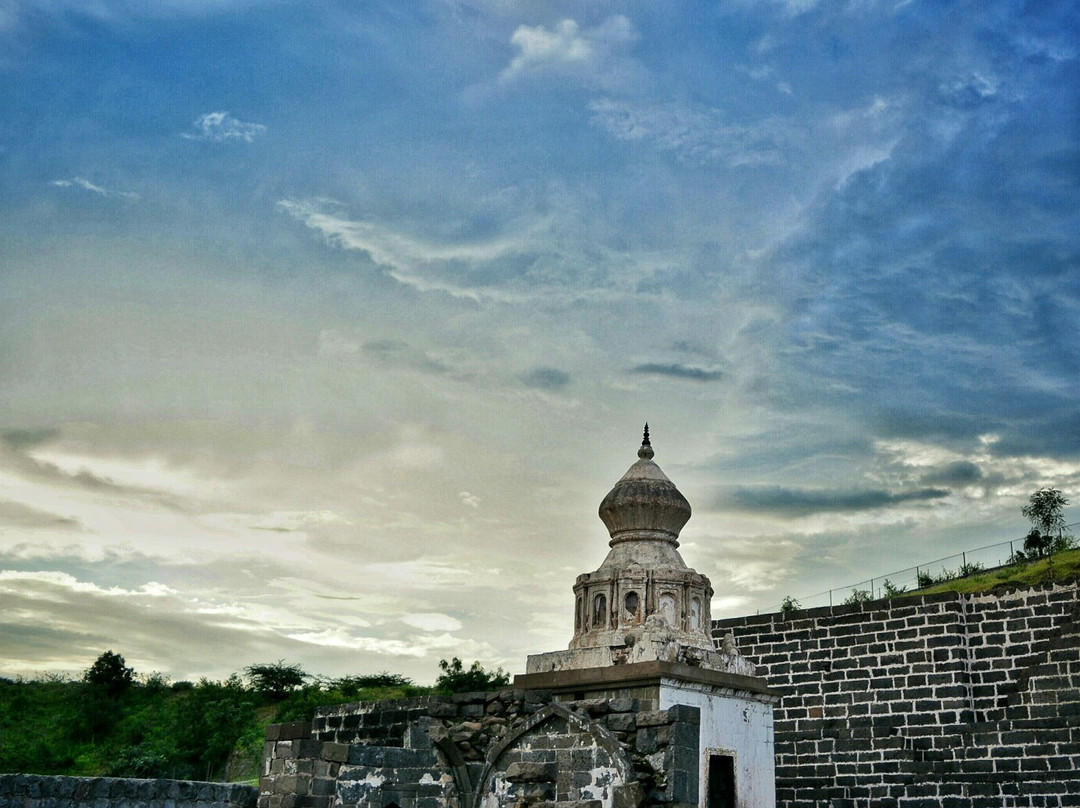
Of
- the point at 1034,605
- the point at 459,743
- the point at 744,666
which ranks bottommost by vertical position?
the point at 459,743

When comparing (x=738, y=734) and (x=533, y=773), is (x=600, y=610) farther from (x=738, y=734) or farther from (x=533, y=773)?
(x=533, y=773)

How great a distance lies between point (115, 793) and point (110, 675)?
3797 cm

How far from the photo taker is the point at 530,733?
1140 cm

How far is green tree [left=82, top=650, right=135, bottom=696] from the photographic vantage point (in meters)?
43.4

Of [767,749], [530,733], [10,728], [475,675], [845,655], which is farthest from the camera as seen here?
[10,728]

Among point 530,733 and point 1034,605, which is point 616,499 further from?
point 1034,605

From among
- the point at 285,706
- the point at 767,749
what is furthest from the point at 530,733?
the point at 285,706

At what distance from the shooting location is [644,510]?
572 inches

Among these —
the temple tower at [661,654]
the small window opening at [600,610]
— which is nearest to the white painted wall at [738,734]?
the temple tower at [661,654]

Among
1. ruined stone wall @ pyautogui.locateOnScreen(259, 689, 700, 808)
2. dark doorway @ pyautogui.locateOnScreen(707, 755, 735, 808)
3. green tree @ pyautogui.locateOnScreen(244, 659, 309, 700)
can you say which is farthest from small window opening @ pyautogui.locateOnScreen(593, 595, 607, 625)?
green tree @ pyautogui.locateOnScreen(244, 659, 309, 700)

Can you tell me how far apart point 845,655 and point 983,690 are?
2.41m

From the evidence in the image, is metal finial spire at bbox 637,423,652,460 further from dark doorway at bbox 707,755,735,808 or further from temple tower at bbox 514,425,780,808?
dark doorway at bbox 707,755,735,808

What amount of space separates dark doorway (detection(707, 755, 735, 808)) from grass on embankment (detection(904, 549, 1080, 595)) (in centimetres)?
1036

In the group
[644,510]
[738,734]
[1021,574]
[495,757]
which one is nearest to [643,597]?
[644,510]
